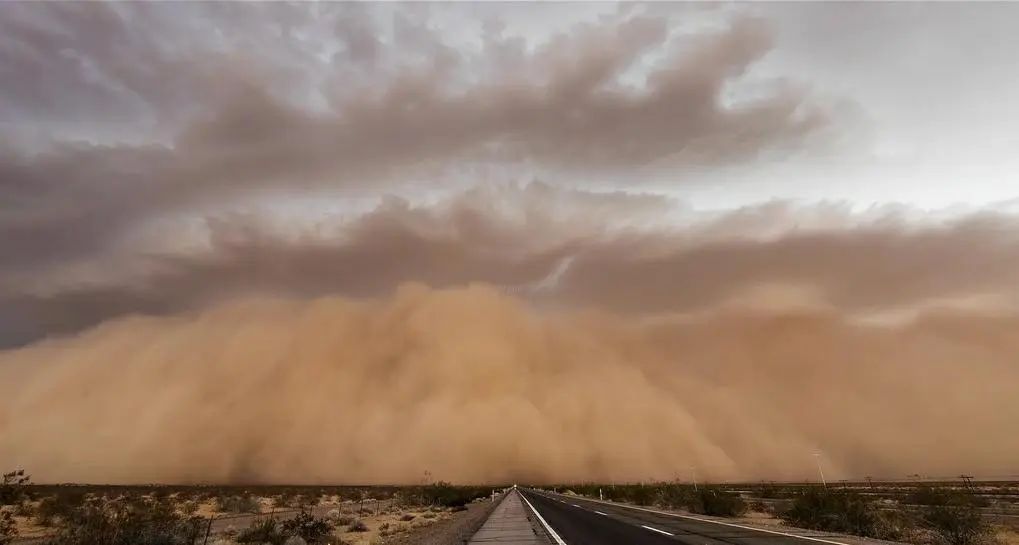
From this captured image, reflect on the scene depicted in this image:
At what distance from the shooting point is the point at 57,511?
122 feet

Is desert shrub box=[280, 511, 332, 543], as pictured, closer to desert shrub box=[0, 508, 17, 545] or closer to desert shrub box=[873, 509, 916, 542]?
desert shrub box=[0, 508, 17, 545]

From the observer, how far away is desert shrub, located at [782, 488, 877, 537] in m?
22.1

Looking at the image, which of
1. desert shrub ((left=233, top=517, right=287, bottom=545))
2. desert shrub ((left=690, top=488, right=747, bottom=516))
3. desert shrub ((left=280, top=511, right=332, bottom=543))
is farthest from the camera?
desert shrub ((left=690, top=488, right=747, bottom=516))

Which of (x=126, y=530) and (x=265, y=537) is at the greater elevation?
(x=126, y=530)

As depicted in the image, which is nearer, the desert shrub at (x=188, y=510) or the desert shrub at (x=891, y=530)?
the desert shrub at (x=891, y=530)

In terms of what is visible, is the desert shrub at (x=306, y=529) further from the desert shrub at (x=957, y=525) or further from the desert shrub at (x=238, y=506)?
the desert shrub at (x=238, y=506)

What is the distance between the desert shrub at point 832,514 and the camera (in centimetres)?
2212

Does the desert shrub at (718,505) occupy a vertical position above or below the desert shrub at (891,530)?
below

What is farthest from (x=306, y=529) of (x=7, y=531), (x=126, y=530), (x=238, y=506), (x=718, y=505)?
(x=238, y=506)

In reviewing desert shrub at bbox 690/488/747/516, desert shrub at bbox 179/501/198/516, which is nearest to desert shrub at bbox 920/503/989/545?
desert shrub at bbox 690/488/747/516

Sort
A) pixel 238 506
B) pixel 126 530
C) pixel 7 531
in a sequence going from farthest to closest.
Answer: pixel 238 506 < pixel 7 531 < pixel 126 530

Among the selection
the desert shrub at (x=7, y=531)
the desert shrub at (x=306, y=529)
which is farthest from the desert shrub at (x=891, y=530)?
the desert shrub at (x=7, y=531)

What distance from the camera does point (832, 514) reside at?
23.7 metres

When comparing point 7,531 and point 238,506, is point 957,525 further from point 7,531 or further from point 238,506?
point 238,506
